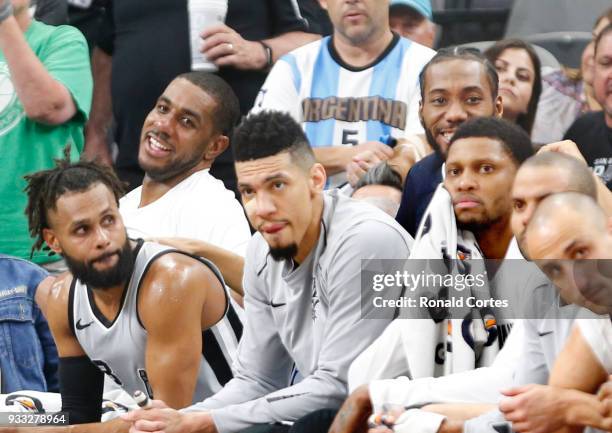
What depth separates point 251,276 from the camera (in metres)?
3.71

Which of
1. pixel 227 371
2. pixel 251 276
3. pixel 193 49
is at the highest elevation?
pixel 193 49

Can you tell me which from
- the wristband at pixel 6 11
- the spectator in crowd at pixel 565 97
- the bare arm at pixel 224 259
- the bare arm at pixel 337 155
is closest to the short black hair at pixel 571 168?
the spectator in crowd at pixel 565 97

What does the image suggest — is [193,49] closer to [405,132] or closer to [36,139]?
[36,139]

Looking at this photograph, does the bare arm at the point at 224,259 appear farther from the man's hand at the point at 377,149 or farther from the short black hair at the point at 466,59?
the short black hair at the point at 466,59

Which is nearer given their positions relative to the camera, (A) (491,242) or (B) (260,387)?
(A) (491,242)

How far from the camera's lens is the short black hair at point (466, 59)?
365cm

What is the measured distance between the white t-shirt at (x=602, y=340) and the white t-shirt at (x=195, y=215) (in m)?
1.62

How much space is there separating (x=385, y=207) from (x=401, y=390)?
85cm

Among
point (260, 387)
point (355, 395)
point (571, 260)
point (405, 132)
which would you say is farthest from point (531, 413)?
point (405, 132)

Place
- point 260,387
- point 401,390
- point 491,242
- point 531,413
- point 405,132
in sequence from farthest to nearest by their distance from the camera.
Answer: point 405,132 < point 260,387 < point 491,242 < point 401,390 < point 531,413

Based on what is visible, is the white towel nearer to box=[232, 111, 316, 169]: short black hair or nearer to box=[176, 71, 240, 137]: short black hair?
box=[232, 111, 316, 169]: short black hair

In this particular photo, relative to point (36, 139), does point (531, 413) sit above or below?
below

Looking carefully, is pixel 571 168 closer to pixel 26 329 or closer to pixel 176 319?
pixel 176 319

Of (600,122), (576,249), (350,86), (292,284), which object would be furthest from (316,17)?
(576,249)
